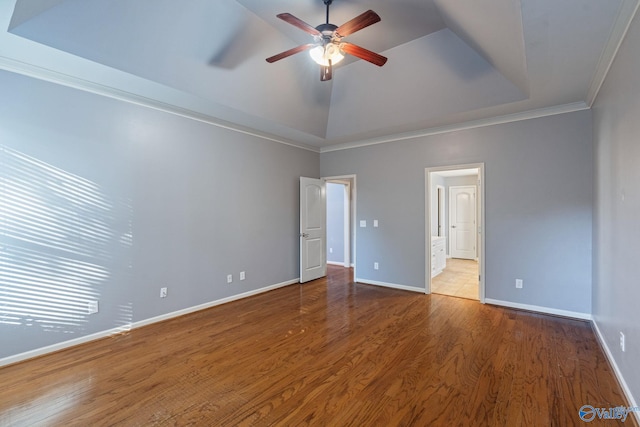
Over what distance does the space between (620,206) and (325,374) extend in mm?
2692

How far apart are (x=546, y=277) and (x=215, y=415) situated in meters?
4.13

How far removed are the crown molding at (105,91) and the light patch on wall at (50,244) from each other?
744mm

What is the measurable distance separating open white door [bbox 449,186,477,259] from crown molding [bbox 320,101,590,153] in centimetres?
432

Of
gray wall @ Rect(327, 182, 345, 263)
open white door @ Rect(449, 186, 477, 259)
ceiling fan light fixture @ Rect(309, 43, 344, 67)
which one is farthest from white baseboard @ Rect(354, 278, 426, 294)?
open white door @ Rect(449, 186, 477, 259)

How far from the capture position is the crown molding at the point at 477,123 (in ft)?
11.7

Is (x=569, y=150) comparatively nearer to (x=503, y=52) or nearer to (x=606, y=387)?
(x=503, y=52)

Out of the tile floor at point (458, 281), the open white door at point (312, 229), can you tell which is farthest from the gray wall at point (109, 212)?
the tile floor at point (458, 281)

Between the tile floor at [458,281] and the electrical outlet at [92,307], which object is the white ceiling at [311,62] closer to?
the electrical outlet at [92,307]

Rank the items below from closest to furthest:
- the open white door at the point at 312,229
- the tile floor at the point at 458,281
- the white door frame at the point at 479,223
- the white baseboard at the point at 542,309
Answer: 1. the white baseboard at the point at 542,309
2. the white door frame at the point at 479,223
3. the tile floor at the point at 458,281
4. the open white door at the point at 312,229

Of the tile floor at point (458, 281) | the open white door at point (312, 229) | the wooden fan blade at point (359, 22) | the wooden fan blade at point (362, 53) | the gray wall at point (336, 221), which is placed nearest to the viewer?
the wooden fan blade at point (359, 22)

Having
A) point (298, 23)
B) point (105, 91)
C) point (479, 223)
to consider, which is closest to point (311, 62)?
point (298, 23)

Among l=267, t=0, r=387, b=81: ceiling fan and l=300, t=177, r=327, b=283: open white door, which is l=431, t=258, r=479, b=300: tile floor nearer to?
l=300, t=177, r=327, b=283: open white door

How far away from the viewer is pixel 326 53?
8.41 feet

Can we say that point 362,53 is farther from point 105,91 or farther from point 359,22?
point 105,91
